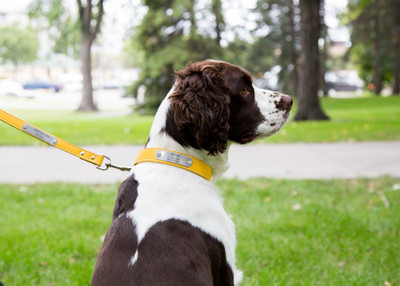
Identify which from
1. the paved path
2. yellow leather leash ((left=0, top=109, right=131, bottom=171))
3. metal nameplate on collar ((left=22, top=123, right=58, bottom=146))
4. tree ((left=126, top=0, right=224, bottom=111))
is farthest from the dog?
tree ((left=126, top=0, right=224, bottom=111))

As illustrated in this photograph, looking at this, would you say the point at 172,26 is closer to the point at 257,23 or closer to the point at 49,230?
the point at 257,23

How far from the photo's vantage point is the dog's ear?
7.58ft

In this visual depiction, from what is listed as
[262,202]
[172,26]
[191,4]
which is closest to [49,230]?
[262,202]

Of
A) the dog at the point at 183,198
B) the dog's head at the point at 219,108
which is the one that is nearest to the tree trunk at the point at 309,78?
the dog's head at the point at 219,108

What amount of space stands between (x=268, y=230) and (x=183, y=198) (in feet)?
9.07

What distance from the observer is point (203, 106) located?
7.64 feet

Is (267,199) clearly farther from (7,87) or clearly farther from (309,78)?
(309,78)

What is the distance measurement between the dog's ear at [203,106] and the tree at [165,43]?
66.7ft

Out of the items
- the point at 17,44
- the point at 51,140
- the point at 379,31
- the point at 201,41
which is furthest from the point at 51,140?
the point at 17,44

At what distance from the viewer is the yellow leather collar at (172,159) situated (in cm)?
232

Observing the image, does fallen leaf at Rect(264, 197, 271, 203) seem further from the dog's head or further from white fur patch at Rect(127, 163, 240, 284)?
white fur patch at Rect(127, 163, 240, 284)

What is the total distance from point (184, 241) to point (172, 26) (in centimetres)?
2322

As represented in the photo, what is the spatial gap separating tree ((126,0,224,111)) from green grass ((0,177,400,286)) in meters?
17.0

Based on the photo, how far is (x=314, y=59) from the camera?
1608cm
